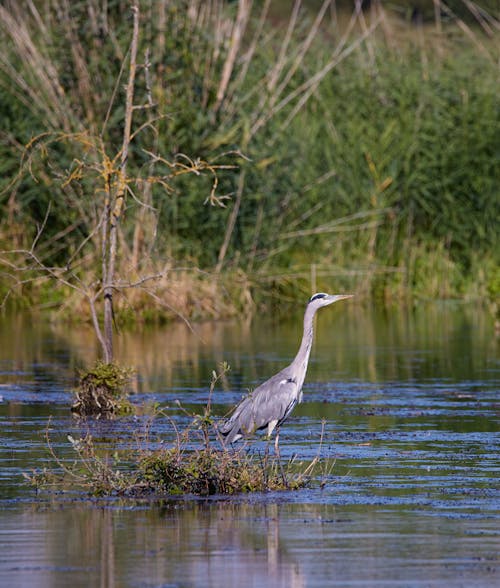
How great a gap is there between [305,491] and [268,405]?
0.82m

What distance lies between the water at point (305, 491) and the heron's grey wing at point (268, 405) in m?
0.49

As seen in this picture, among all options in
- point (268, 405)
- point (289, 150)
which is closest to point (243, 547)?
point (268, 405)

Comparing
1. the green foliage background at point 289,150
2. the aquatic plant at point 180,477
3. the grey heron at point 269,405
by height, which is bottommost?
the aquatic plant at point 180,477

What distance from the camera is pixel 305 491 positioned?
9688 millimetres

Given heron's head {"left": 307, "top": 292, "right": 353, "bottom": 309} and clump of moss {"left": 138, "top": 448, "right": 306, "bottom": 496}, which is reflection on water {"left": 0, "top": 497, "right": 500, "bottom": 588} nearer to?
clump of moss {"left": 138, "top": 448, "right": 306, "bottom": 496}

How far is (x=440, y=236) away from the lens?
94.3 ft

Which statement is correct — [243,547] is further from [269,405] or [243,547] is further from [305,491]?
[269,405]

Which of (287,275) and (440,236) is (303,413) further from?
(440,236)

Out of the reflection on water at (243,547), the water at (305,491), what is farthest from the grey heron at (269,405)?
the reflection on water at (243,547)

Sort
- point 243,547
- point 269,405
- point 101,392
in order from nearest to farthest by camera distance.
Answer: point 243,547, point 269,405, point 101,392

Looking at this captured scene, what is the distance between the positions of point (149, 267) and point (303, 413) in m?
9.43

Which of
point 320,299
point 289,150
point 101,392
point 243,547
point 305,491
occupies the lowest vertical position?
point 243,547

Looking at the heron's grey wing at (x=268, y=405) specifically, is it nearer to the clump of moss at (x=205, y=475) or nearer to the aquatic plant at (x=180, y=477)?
the aquatic plant at (x=180, y=477)

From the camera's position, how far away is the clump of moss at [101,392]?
13.7 m
